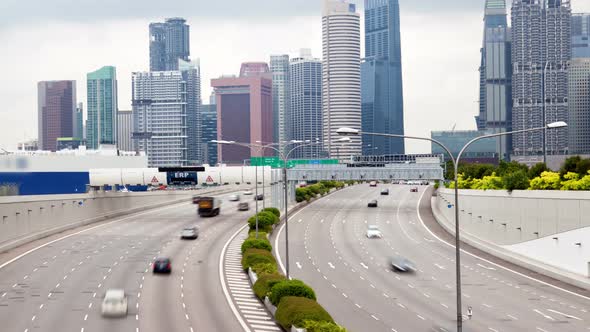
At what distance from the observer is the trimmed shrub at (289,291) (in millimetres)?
47906

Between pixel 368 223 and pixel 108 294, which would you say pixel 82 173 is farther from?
pixel 108 294

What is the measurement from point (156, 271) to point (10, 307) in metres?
16.7

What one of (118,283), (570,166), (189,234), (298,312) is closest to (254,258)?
(118,283)

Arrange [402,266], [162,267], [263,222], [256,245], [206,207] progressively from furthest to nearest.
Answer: [206,207]
[263,222]
[256,245]
[402,266]
[162,267]

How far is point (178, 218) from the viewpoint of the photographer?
402 feet

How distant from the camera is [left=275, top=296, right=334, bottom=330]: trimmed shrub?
40.7 m

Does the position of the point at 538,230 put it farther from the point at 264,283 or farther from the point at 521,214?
the point at 264,283

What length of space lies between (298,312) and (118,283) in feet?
78.6

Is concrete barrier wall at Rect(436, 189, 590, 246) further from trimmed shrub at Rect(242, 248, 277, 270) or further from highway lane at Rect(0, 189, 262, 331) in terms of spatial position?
highway lane at Rect(0, 189, 262, 331)

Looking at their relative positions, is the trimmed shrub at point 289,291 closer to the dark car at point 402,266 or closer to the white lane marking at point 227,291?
the white lane marking at point 227,291

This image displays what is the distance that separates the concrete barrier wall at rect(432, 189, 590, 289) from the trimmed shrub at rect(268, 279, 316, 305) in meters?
22.0

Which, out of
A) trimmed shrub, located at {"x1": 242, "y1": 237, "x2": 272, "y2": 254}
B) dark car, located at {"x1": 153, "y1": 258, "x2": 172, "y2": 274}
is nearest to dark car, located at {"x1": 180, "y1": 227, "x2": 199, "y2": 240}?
trimmed shrub, located at {"x1": 242, "y1": 237, "x2": 272, "y2": 254}

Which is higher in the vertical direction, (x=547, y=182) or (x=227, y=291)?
(x=547, y=182)

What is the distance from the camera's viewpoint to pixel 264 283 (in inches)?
2188
